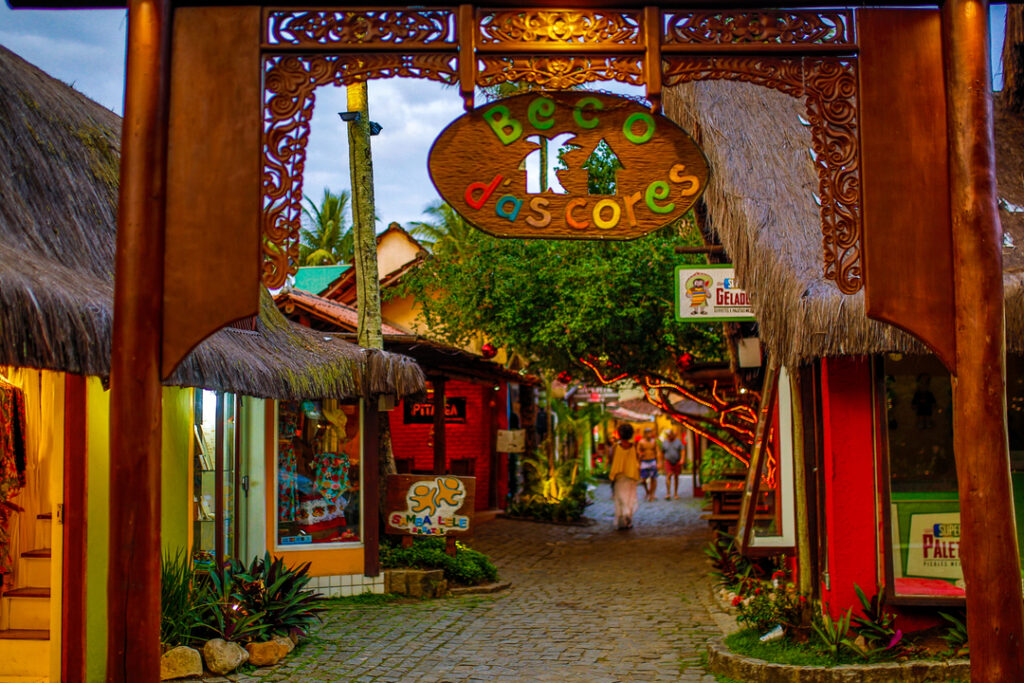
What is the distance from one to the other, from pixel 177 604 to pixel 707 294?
533 centimetres

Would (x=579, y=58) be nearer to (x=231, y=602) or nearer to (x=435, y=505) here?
(x=231, y=602)

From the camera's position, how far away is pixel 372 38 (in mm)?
4570

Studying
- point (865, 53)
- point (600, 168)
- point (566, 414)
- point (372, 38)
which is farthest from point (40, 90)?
point (566, 414)

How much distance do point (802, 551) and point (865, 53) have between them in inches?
194

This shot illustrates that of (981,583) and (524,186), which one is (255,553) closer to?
(524,186)

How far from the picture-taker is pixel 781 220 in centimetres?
812

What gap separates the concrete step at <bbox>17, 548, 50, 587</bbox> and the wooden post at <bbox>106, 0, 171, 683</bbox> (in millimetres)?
3839

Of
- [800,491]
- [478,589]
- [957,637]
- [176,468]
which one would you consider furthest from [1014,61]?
[176,468]

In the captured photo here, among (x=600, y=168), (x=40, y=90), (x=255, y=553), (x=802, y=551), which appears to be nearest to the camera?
(x=40, y=90)

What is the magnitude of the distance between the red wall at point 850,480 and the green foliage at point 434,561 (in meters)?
4.87

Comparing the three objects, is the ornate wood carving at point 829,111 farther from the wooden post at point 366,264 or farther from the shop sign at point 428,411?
the shop sign at point 428,411

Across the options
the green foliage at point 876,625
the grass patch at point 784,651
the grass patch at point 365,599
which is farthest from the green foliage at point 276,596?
the green foliage at point 876,625

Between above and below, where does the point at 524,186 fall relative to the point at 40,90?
below

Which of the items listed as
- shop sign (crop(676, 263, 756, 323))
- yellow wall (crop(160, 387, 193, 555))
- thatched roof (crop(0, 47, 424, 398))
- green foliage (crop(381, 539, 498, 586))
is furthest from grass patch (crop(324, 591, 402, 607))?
shop sign (crop(676, 263, 756, 323))
